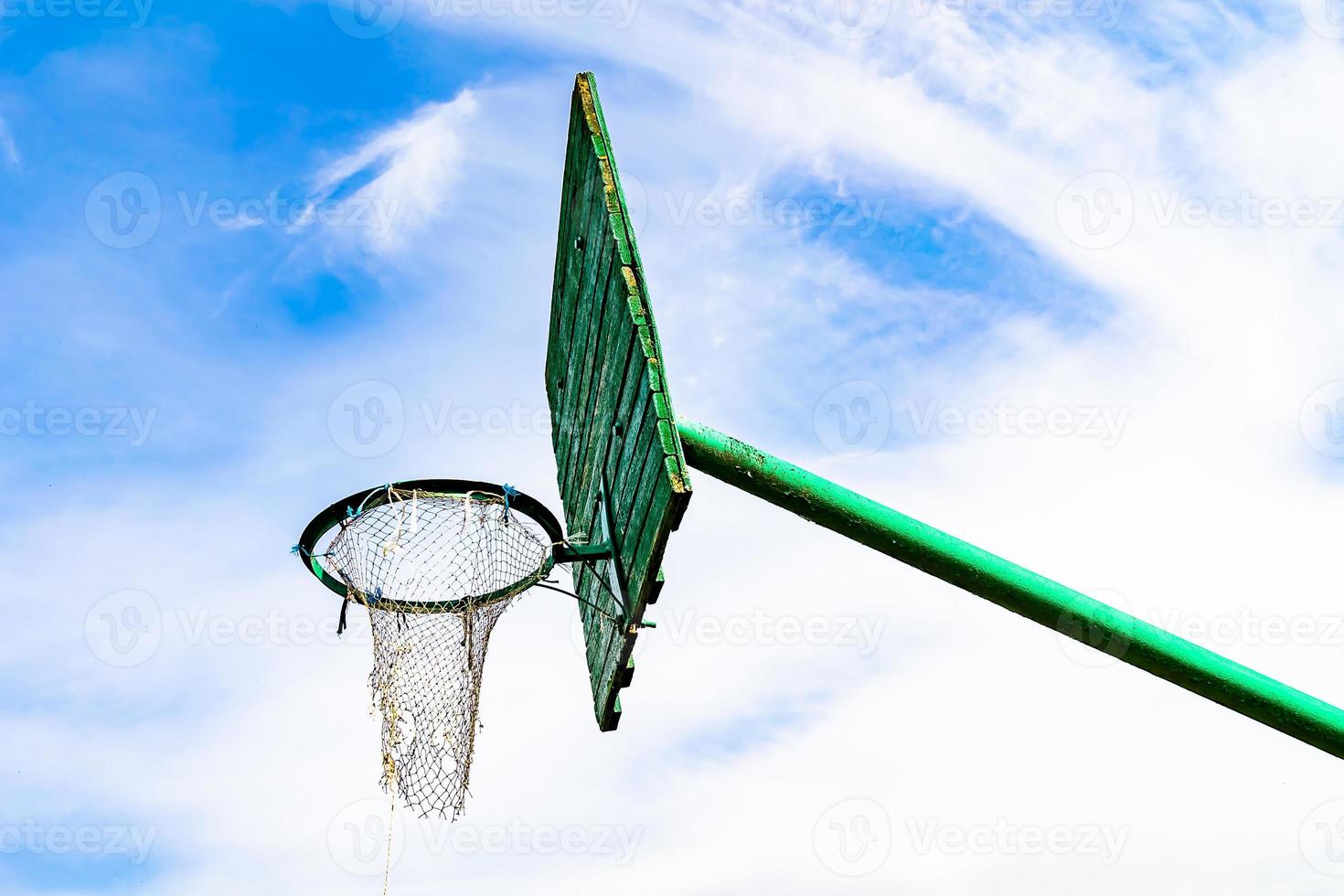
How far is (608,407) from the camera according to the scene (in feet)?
17.2

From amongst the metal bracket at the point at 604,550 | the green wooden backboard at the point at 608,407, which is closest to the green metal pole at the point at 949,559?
the green wooden backboard at the point at 608,407

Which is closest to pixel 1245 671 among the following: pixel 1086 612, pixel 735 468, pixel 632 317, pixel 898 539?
pixel 1086 612

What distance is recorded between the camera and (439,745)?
539 centimetres

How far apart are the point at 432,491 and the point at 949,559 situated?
99.3 inches

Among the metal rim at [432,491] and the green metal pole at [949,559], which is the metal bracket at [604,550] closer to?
the metal rim at [432,491]

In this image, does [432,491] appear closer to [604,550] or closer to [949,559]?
[604,550]

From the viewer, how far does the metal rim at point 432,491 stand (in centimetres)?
542

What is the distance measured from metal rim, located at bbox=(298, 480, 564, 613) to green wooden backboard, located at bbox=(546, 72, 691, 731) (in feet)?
0.88

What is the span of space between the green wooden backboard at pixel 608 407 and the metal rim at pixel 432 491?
0.88 ft

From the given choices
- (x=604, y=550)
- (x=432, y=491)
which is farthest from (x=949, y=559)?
(x=432, y=491)

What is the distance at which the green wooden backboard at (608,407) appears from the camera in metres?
4.43

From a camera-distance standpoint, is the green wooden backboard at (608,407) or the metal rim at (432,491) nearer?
the green wooden backboard at (608,407)

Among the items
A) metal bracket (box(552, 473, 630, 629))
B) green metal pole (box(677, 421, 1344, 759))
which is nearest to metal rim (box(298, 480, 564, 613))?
metal bracket (box(552, 473, 630, 629))

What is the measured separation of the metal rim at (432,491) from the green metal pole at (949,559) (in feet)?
4.34
